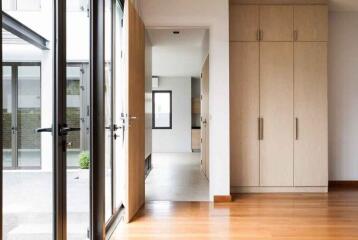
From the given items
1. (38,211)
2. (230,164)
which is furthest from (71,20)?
(230,164)

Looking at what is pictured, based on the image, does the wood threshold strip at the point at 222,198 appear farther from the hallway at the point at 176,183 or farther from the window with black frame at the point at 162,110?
the window with black frame at the point at 162,110

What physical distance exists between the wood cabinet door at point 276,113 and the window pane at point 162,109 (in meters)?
6.57

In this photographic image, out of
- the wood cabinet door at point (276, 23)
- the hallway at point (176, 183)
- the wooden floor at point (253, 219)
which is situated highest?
the wood cabinet door at point (276, 23)

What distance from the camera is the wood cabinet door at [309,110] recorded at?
4.48 meters

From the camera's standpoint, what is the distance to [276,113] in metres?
4.48

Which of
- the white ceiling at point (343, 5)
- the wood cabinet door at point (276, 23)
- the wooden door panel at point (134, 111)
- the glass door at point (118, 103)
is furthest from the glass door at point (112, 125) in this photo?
the white ceiling at point (343, 5)

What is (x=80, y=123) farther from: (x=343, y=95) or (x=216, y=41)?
(x=343, y=95)

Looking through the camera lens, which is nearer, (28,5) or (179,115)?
(28,5)

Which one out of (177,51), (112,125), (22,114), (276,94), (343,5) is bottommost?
(112,125)

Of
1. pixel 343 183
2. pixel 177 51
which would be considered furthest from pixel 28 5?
pixel 177 51

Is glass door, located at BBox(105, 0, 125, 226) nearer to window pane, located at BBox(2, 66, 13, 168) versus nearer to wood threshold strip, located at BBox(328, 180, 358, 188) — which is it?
window pane, located at BBox(2, 66, 13, 168)

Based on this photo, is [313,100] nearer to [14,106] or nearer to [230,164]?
[230,164]

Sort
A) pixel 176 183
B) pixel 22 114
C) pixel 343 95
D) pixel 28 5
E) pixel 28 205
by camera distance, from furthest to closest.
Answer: pixel 176 183
pixel 343 95
pixel 28 205
pixel 28 5
pixel 22 114

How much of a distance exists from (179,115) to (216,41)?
6.83 meters
